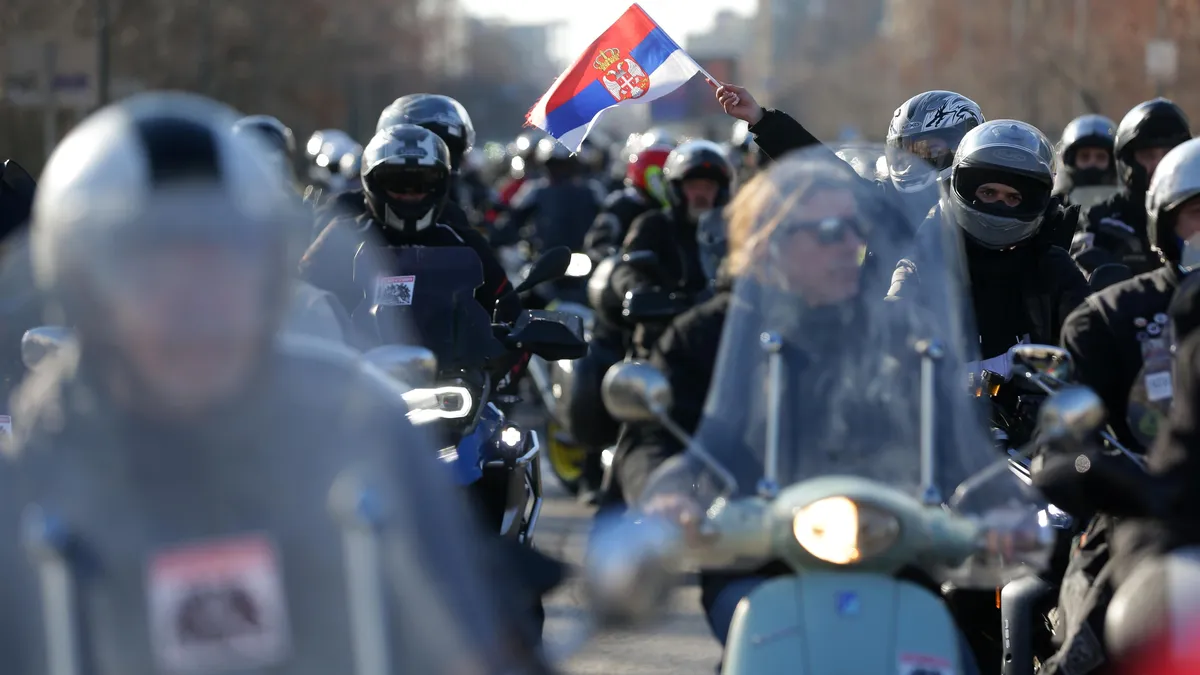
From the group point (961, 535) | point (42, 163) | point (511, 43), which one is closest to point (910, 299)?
point (961, 535)

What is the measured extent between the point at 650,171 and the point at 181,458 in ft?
38.3

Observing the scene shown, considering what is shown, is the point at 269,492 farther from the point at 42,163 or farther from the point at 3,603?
the point at 42,163

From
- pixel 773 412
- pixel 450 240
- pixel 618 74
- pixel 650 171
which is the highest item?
pixel 650 171

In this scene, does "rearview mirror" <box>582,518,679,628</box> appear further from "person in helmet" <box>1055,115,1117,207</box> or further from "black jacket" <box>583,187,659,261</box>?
"black jacket" <box>583,187,659,261</box>

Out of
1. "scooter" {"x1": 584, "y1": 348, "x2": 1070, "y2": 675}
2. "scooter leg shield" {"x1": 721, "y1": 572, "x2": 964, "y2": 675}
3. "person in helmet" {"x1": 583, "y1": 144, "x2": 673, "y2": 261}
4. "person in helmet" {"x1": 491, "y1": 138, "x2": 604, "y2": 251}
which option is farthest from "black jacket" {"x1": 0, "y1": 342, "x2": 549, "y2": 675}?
"person in helmet" {"x1": 491, "y1": 138, "x2": 604, "y2": 251}

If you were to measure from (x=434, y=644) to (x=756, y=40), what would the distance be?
6653 inches

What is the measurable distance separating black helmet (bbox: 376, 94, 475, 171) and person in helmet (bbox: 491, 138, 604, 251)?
26.2 ft

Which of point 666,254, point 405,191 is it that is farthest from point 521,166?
point 405,191

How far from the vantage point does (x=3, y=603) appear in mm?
2695

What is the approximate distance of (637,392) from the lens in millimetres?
3691

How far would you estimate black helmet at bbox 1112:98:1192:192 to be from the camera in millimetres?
10344

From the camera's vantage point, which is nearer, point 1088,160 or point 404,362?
point 404,362

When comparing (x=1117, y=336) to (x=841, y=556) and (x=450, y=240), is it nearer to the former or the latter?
(x=841, y=556)

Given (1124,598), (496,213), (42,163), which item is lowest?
(1124,598)
